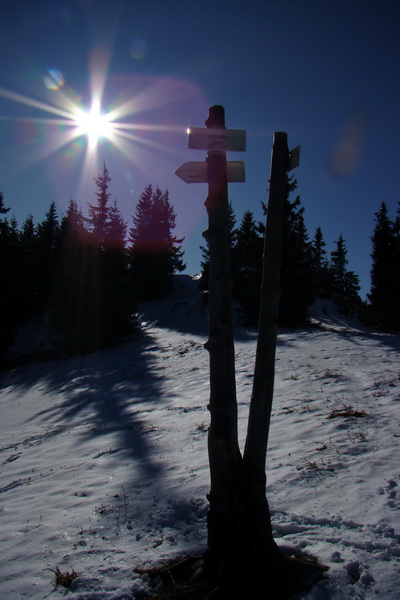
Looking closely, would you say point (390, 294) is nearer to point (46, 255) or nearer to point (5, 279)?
point (5, 279)

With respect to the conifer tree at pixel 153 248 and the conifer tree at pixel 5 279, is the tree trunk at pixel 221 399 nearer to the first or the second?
the conifer tree at pixel 5 279

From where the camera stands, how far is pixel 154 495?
16.7 ft

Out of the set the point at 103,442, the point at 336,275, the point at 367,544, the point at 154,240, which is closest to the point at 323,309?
the point at 154,240

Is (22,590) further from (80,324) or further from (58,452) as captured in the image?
(80,324)

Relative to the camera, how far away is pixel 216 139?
3.51 metres

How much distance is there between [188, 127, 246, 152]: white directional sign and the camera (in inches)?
137

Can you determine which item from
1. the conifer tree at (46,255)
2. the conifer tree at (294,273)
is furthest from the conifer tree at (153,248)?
the conifer tree at (294,273)

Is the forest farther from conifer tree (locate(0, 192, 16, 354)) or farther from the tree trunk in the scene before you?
the tree trunk

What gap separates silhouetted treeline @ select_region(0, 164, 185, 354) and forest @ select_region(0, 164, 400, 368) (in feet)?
0.21

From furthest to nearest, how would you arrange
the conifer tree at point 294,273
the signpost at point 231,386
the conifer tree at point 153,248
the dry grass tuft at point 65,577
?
1. the conifer tree at point 153,248
2. the conifer tree at point 294,273
3. the dry grass tuft at point 65,577
4. the signpost at point 231,386

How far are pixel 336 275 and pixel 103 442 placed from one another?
51.3 meters

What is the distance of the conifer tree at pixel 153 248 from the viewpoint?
118ft

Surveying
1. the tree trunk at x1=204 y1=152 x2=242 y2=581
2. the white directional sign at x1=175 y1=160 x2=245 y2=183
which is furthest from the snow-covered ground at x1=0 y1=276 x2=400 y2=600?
the white directional sign at x1=175 y1=160 x2=245 y2=183

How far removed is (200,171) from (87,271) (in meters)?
21.4
